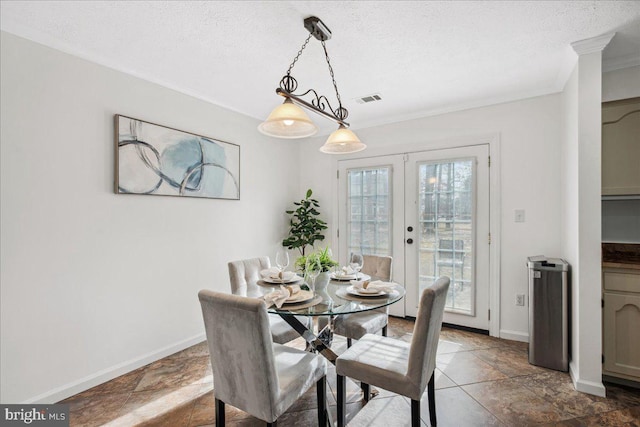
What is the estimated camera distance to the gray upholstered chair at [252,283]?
2248 mm

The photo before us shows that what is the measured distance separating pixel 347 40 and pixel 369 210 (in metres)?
2.24

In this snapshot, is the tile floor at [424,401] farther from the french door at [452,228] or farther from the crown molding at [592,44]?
the crown molding at [592,44]

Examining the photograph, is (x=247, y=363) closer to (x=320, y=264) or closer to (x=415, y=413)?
(x=415, y=413)

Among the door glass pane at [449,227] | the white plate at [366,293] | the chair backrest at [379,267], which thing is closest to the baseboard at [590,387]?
the door glass pane at [449,227]

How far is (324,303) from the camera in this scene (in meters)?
1.86

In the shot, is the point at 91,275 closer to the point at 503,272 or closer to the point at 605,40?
the point at 503,272

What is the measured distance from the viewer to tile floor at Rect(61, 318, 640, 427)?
193 cm

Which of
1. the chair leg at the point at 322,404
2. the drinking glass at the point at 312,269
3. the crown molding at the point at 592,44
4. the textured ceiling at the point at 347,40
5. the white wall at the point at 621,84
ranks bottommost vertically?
the chair leg at the point at 322,404

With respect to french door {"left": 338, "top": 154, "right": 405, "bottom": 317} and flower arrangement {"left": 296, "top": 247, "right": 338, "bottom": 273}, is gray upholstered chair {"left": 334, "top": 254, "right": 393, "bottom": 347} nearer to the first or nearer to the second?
flower arrangement {"left": 296, "top": 247, "right": 338, "bottom": 273}

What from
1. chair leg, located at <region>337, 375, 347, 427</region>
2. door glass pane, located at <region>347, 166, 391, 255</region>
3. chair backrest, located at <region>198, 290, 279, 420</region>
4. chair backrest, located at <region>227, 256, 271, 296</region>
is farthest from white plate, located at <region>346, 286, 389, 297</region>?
door glass pane, located at <region>347, 166, 391, 255</region>

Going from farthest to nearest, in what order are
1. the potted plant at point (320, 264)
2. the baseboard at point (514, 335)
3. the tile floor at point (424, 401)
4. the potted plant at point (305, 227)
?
the potted plant at point (305, 227) < the baseboard at point (514, 335) < the potted plant at point (320, 264) < the tile floor at point (424, 401)

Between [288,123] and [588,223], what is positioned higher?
[288,123]

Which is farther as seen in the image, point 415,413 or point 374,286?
point 374,286

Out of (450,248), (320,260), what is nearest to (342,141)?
(320,260)
